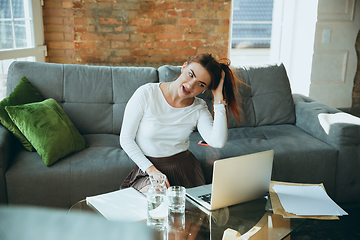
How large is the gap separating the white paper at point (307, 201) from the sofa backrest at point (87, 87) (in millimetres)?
1341

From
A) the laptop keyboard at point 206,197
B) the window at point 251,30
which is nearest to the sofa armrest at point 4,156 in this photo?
the laptop keyboard at point 206,197

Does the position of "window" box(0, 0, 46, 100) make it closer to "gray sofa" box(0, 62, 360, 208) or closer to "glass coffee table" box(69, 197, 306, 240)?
"gray sofa" box(0, 62, 360, 208)

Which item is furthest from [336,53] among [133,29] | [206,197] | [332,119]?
[206,197]

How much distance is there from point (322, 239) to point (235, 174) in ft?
3.38

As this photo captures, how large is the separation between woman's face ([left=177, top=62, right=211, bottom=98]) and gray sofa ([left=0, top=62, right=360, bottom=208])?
57cm

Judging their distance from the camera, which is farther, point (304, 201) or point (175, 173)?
point (175, 173)

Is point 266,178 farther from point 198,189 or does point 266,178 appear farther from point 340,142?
point 340,142

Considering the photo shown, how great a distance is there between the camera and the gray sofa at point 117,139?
1.78m

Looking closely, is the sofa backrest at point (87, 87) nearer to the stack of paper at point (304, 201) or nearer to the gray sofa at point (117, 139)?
the gray sofa at point (117, 139)

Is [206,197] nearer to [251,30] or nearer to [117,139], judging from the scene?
[117,139]

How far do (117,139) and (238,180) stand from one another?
1.24m

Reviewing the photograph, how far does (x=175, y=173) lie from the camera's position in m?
1.66

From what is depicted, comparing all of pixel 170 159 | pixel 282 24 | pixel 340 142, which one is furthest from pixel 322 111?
pixel 282 24

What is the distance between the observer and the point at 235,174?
1.15 m
